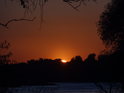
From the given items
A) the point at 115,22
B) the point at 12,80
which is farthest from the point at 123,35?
the point at 12,80

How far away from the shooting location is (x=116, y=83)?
16453 mm

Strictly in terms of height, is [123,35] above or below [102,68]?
above

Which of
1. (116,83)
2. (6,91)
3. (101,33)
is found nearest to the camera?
(6,91)

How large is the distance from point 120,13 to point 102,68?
2.21m

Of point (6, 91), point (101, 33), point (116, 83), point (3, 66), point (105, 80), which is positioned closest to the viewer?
point (3, 66)

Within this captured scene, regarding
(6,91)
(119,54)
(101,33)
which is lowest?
(6,91)

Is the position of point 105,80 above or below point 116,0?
below

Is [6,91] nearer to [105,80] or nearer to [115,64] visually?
[105,80]

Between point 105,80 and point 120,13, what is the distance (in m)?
2.88

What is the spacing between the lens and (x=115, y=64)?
54.0 ft

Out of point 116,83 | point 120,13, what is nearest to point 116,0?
point 120,13

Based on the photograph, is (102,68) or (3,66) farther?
(102,68)

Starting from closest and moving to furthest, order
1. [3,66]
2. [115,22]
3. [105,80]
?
[3,66], [105,80], [115,22]

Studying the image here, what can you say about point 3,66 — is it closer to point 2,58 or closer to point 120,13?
point 2,58
